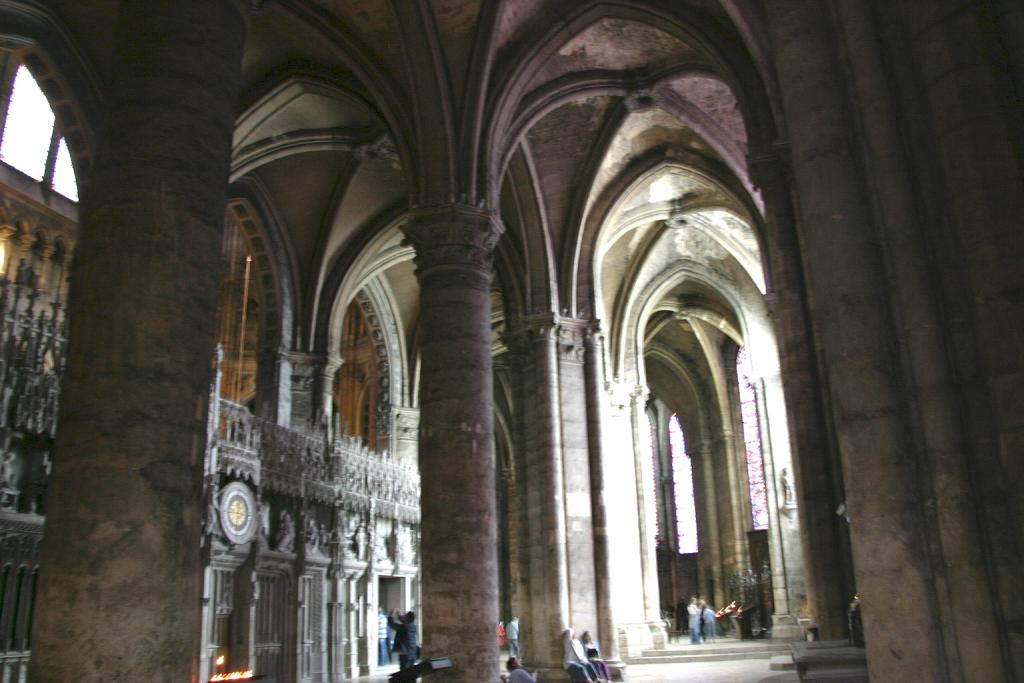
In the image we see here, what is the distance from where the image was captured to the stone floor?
12891mm

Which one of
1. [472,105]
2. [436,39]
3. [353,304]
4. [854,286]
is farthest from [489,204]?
[353,304]

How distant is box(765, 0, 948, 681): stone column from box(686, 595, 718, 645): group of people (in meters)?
20.5

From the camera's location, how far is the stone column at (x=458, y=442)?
33.0ft

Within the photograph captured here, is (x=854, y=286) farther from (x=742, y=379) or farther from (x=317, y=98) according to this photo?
(x=742, y=379)

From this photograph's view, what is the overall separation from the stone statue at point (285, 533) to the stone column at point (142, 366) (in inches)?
375

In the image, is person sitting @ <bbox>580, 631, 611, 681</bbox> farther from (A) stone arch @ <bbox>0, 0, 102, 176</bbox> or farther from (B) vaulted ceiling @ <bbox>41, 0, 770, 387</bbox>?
(A) stone arch @ <bbox>0, 0, 102, 176</bbox>

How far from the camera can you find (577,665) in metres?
10.4

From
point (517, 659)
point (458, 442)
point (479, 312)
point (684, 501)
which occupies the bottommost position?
point (517, 659)

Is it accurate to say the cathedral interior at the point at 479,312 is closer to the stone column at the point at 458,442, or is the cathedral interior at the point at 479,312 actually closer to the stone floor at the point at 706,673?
the stone column at the point at 458,442

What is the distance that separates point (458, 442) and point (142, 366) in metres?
5.54

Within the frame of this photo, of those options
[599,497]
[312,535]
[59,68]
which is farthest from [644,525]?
[59,68]

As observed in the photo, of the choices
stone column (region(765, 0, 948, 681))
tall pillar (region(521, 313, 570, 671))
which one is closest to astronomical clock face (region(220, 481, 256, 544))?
tall pillar (region(521, 313, 570, 671))

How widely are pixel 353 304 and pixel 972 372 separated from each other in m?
20.6

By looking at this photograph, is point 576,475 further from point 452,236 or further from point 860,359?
point 860,359
